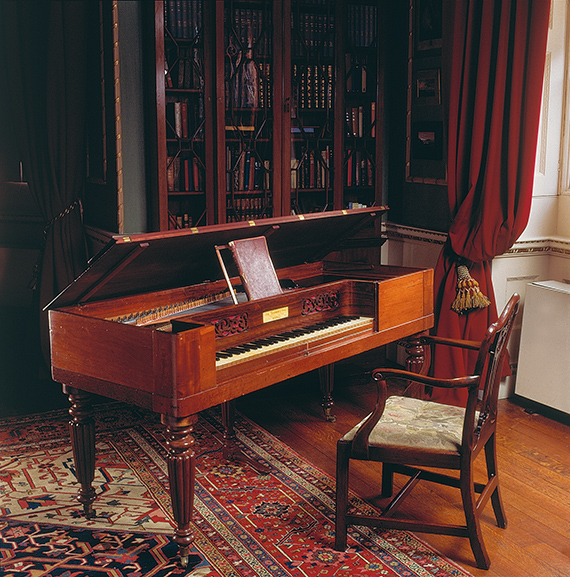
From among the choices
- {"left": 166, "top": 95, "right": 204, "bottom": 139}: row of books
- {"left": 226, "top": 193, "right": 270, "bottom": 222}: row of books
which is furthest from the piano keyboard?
Result: {"left": 166, "top": 95, "right": 204, "bottom": 139}: row of books

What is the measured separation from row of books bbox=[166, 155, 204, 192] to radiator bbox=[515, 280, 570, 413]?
202 cm

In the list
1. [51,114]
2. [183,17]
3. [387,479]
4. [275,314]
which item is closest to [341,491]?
[387,479]

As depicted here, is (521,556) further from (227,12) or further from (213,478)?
(227,12)

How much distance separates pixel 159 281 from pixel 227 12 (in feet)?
6.56

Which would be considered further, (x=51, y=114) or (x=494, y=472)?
(x=51, y=114)

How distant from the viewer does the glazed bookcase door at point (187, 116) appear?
410 centimetres

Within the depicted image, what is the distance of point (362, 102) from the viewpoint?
466 centimetres

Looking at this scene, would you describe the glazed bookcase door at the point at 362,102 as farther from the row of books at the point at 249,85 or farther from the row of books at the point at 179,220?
the row of books at the point at 179,220

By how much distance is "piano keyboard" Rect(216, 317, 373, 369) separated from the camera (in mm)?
2661

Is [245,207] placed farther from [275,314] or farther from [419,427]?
[419,427]

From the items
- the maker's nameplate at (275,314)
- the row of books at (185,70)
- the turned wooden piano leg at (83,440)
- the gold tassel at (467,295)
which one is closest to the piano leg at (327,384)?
the gold tassel at (467,295)

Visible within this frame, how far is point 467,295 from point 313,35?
182 centimetres

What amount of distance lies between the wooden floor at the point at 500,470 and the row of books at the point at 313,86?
1660 mm

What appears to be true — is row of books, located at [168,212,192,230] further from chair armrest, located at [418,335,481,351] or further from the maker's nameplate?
chair armrest, located at [418,335,481,351]
